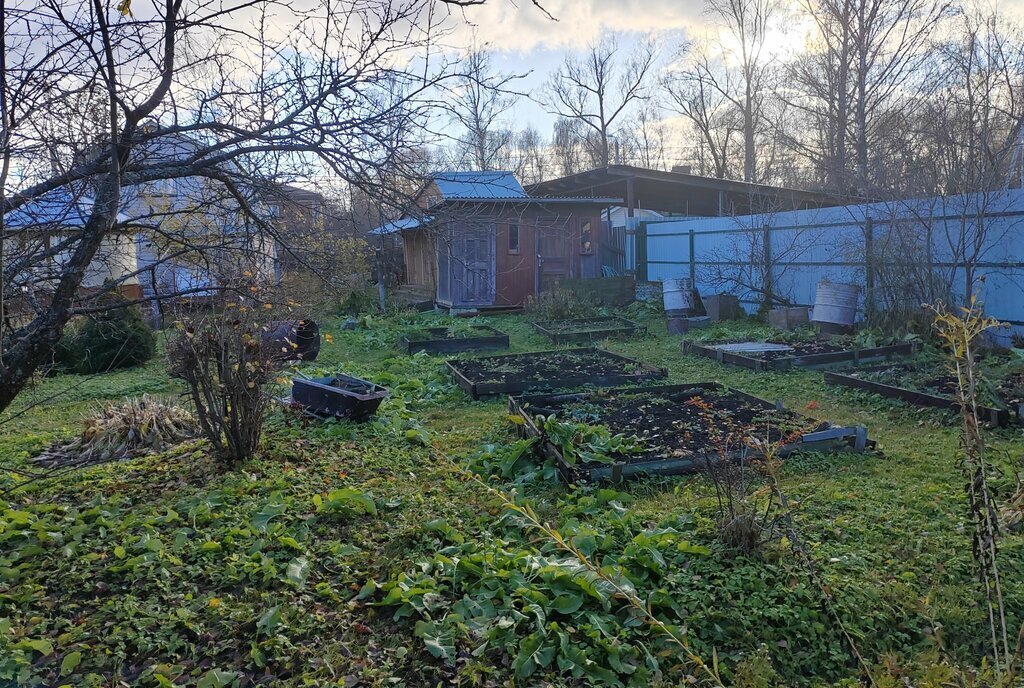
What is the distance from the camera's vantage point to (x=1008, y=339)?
978 centimetres

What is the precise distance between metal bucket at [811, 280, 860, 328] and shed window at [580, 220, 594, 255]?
860 cm

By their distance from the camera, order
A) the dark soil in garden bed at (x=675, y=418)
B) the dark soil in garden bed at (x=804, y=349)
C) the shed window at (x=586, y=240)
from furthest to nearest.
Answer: the shed window at (x=586, y=240) < the dark soil in garden bed at (x=804, y=349) < the dark soil in garden bed at (x=675, y=418)

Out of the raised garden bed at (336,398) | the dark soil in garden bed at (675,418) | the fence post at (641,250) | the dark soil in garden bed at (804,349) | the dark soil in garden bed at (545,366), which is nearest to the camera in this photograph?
the dark soil in garden bed at (675,418)

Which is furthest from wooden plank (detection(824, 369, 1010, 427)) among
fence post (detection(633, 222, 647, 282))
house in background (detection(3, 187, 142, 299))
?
fence post (detection(633, 222, 647, 282))

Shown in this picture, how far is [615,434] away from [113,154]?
4.03 m

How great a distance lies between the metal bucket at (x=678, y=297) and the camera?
49.1 feet

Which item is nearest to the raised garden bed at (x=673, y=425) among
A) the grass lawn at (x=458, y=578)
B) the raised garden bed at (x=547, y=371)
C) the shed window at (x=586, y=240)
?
the grass lawn at (x=458, y=578)

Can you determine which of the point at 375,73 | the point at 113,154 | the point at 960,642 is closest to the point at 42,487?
the point at 113,154

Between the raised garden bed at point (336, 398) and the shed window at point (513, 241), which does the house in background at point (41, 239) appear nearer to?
the raised garden bed at point (336, 398)

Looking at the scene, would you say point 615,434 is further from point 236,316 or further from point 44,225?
point 44,225

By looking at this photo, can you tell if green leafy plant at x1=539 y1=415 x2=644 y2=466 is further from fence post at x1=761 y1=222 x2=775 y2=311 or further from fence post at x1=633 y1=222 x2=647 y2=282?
fence post at x1=633 y1=222 x2=647 y2=282

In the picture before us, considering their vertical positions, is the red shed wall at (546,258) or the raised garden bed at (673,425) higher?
the red shed wall at (546,258)

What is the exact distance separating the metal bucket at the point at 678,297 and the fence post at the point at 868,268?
369 centimetres

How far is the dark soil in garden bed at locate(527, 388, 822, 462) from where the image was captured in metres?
5.47
